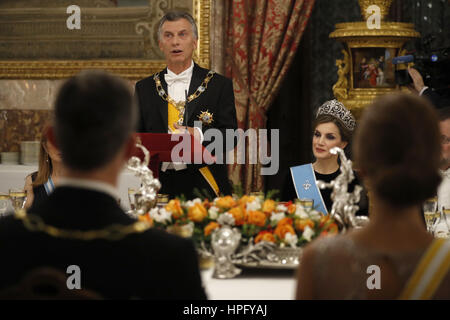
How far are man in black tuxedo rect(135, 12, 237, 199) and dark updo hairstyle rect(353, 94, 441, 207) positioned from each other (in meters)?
2.17

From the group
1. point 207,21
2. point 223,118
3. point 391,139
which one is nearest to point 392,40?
point 207,21

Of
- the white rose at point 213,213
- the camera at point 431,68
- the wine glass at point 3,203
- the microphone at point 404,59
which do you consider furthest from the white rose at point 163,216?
the microphone at point 404,59

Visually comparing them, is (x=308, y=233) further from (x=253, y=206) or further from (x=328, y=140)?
(x=328, y=140)

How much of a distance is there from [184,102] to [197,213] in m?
1.51

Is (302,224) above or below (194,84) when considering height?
below

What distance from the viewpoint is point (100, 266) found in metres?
1.28

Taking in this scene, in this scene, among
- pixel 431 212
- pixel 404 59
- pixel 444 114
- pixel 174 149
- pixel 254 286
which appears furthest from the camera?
pixel 404 59

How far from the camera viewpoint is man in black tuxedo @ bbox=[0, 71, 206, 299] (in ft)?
4.18

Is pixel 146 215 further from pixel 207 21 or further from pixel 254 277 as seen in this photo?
pixel 207 21

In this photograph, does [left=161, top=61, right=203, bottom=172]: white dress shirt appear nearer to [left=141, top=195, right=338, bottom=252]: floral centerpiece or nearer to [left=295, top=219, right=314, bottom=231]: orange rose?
[left=141, top=195, right=338, bottom=252]: floral centerpiece

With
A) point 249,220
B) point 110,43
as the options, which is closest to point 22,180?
point 110,43

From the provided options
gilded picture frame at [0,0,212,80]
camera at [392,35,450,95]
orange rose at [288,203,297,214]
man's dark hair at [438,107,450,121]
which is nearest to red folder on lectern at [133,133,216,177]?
orange rose at [288,203,297,214]

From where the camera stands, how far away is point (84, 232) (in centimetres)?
128
